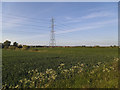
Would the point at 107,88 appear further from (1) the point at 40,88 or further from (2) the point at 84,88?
(1) the point at 40,88

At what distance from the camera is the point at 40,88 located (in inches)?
165

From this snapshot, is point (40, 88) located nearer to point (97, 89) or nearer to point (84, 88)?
point (84, 88)

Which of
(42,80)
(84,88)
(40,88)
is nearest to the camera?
(84,88)

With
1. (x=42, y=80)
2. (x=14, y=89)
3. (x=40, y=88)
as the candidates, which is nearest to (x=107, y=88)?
(x=40, y=88)

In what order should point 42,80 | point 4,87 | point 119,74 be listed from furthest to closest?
point 119,74 < point 42,80 < point 4,87

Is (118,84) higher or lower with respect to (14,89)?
higher

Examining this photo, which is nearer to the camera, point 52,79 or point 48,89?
point 48,89

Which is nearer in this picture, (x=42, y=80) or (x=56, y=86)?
(x=56, y=86)

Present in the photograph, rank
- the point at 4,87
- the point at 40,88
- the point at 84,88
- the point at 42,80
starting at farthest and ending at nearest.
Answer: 1. the point at 42,80
2. the point at 4,87
3. the point at 40,88
4. the point at 84,88

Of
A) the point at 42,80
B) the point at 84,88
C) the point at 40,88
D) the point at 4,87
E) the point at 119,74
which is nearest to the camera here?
the point at 84,88

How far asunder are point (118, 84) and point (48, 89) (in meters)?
3.45

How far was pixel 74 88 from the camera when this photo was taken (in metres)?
4.07

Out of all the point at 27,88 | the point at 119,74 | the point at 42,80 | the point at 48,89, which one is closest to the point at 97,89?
the point at 48,89

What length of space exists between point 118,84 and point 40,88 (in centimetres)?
384
